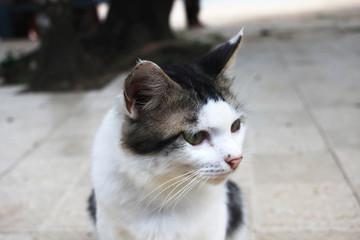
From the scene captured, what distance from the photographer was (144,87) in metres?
1.73

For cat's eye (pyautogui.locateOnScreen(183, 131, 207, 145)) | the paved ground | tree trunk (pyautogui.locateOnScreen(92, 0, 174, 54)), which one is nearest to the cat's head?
cat's eye (pyautogui.locateOnScreen(183, 131, 207, 145))

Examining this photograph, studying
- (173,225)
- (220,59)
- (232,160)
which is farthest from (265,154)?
(232,160)

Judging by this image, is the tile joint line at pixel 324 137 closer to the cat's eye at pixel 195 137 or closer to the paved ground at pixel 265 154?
the paved ground at pixel 265 154

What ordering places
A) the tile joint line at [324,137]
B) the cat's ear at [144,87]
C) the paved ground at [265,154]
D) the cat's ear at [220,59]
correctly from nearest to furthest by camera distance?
the cat's ear at [144,87]
the cat's ear at [220,59]
the paved ground at [265,154]
the tile joint line at [324,137]

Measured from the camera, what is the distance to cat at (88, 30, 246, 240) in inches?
67.5

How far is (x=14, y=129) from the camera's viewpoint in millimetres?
4840

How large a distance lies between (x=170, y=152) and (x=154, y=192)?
31cm

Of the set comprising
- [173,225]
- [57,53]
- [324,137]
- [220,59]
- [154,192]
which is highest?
[220,59]

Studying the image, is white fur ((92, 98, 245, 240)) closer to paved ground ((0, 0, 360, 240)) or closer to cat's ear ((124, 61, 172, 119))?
cat's ear ((124, 61, 172, 119))

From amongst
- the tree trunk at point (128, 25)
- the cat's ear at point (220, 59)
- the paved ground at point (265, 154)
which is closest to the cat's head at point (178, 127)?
the cat's ear at point (220, 59)

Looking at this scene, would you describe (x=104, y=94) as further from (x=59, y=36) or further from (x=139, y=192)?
(x=139, y=192)

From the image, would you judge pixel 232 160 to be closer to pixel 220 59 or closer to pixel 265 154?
pixel 220 59

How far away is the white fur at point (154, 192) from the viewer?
5.75ft

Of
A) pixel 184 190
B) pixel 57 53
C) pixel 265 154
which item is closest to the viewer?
pixel 184 190
